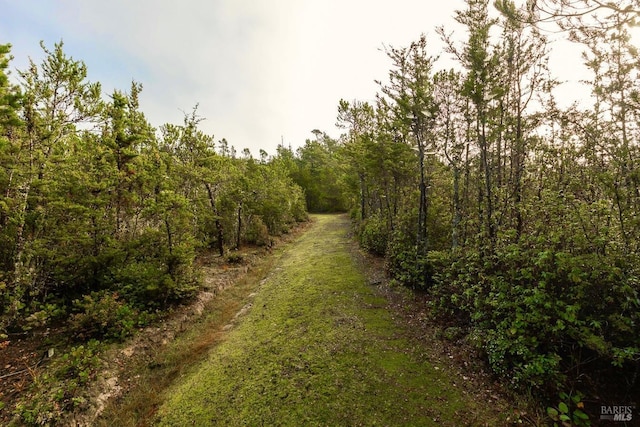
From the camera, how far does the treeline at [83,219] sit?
21.6 feet

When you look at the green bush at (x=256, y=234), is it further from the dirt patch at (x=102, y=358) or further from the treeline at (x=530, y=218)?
the treeline at (x=530, y=218)

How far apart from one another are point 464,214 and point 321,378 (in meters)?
6.25

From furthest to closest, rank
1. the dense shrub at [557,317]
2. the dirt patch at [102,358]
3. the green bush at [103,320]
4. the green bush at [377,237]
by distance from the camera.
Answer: the green bush at [377,237]
the green bush at [103,320]
the dirt patch at [102,358]
the dense shrub at [557,317]

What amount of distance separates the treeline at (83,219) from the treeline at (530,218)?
8.09 meters

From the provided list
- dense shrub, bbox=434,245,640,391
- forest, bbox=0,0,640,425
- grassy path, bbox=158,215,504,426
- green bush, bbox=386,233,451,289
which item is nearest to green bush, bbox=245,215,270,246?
forest, bbox=0,0,640,425

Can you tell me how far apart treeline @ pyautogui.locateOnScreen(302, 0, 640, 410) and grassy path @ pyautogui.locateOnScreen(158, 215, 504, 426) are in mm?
1270

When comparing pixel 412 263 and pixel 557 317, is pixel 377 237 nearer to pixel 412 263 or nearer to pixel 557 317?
pixel 412 263

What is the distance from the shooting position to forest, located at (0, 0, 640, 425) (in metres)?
3.97

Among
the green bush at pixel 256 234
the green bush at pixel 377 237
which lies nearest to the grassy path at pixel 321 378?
the green bush at pixel 377 237

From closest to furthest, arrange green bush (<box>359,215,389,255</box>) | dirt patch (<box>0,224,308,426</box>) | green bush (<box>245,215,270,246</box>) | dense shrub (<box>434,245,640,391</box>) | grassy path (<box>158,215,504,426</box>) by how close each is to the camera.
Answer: dense shrub (<box>434,245,640,391</box>) < grassy path (<box>158,215,504,426</box>) < dirt patch (<box>0,224,308,426</box>) < green bush (<box>359,215,389,255</box>) < green bush (<box>245,215,270,246</box>)

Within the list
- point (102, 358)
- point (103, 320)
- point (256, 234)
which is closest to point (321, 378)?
point (102, 358)

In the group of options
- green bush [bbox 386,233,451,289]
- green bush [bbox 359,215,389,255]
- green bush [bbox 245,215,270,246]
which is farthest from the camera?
green bush [bbox 245,215,270,246]

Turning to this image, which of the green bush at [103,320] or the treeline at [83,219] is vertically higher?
the treeline at [83,219]

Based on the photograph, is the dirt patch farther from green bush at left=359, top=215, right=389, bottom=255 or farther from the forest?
green bush at left=359, top=215, right=389, bottom=255
